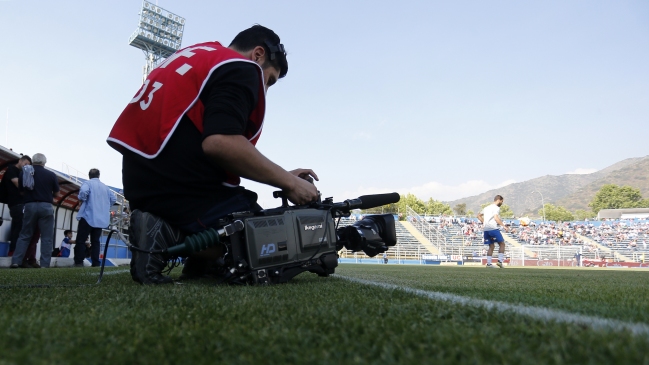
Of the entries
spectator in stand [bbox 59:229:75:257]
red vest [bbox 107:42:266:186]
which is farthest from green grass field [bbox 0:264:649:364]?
spectator in stand [bbox 59:229:75:257]

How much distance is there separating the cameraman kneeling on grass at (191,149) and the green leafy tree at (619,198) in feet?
354

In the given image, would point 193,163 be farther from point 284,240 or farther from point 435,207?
point 435,207

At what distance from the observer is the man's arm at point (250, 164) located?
87.7 inches

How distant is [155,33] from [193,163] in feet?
156

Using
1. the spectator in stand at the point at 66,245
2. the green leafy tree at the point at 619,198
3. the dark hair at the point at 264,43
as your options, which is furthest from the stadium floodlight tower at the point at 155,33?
the green leafy tree at the point at 619,198

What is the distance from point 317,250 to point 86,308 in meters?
1.30

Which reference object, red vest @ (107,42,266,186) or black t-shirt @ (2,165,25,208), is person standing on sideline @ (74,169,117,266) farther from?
red vest @ (107,42,266,186)

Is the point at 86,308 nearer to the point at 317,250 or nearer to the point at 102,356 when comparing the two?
the point at 102,356

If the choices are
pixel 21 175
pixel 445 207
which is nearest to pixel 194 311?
pixel 21 175

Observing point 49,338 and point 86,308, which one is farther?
point 86,308

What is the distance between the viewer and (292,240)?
245cm

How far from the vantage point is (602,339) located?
0.91 m

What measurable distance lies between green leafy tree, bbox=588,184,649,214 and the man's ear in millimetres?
107756

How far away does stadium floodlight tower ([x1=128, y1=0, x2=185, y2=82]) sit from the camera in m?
43.8
